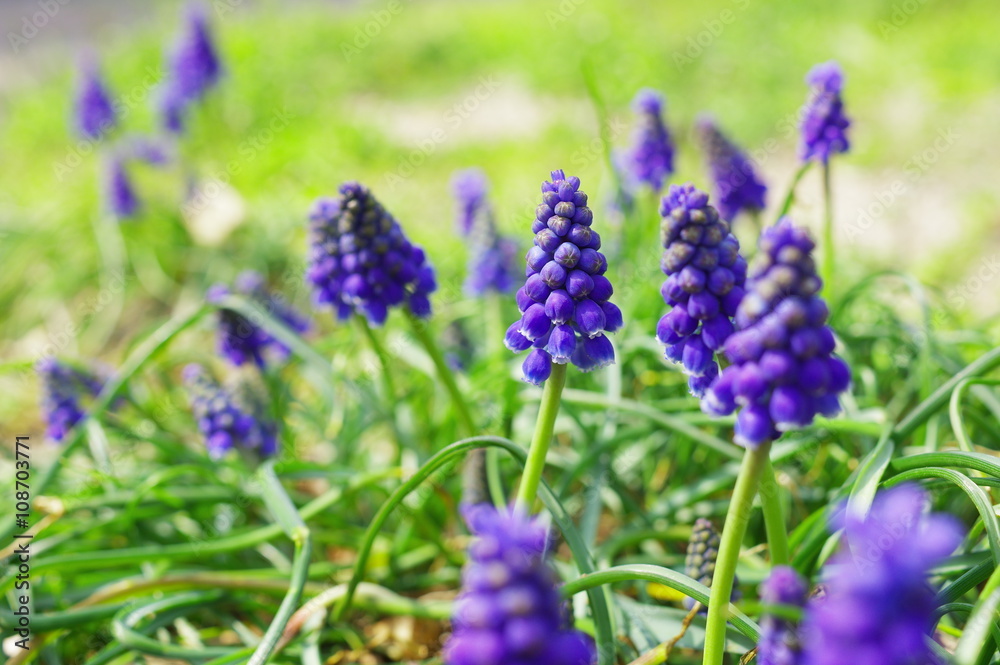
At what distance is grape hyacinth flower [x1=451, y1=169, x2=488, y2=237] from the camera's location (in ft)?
17.8

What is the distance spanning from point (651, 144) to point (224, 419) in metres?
2.96

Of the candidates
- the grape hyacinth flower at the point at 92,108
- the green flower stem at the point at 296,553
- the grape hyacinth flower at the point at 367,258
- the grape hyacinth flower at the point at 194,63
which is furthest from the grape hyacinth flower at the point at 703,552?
the grape hyacinth flower at the point at 92,108

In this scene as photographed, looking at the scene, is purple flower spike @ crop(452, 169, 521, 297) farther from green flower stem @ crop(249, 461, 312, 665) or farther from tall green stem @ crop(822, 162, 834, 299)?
green flower stem @ crop(249, 461, 312, 665)

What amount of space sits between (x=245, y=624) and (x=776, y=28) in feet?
40.1

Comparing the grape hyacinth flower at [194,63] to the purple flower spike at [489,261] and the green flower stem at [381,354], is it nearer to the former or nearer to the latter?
the purple flower spike at [489,261]

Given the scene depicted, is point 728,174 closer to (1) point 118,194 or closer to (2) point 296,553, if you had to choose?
(2) point 296,553

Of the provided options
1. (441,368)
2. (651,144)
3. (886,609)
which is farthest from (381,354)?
(886,609)

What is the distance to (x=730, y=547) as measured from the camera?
2010 mm

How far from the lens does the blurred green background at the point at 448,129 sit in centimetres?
749

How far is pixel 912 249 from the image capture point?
24.5ft

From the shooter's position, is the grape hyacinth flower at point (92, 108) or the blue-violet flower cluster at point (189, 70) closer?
the blue-violet flower cluster at point (189, 70)

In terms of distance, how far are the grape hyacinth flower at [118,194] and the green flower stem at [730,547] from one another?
22.9 feet

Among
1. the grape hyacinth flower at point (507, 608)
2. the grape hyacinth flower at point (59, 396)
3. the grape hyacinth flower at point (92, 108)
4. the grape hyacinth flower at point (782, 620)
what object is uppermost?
the grape hyacinth flower at point (92, 108)

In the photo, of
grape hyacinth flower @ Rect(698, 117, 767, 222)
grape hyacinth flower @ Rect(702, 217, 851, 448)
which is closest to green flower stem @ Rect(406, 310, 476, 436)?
grape hyacinth flower @ Rect(702, 217, 851, 448)
